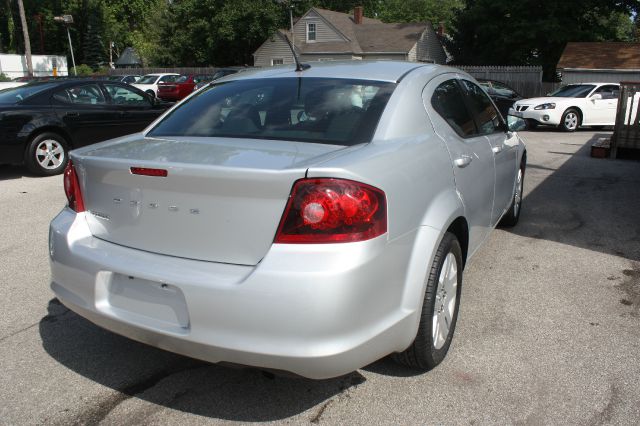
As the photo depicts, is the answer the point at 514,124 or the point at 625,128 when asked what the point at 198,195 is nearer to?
the point at 514,124

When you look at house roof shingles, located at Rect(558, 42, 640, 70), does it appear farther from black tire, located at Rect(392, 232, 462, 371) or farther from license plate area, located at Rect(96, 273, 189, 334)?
license plate area, located at Rect(96, 273, 189, 334)

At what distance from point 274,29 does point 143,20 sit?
120 ft

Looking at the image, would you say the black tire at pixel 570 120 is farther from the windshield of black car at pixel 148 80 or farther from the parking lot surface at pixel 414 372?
the windshield of black car at pixel 148 80

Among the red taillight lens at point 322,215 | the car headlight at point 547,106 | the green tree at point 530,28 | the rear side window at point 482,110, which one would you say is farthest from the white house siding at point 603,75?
the red taillight lens at point 322,215

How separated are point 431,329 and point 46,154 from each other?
25.2 feet

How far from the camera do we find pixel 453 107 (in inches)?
147

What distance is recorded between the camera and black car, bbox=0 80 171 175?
8.26 meters

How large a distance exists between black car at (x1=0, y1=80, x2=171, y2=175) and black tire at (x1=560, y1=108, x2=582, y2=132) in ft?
39.9

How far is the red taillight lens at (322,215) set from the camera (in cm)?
232

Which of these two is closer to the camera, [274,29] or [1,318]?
[1,318]

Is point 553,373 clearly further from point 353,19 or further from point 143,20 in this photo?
point 143,20

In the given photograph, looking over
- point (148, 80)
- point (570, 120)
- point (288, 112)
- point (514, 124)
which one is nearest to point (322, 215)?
point (288, 112)

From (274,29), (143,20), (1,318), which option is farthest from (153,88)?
(143,20)

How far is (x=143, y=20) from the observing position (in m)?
75.1
